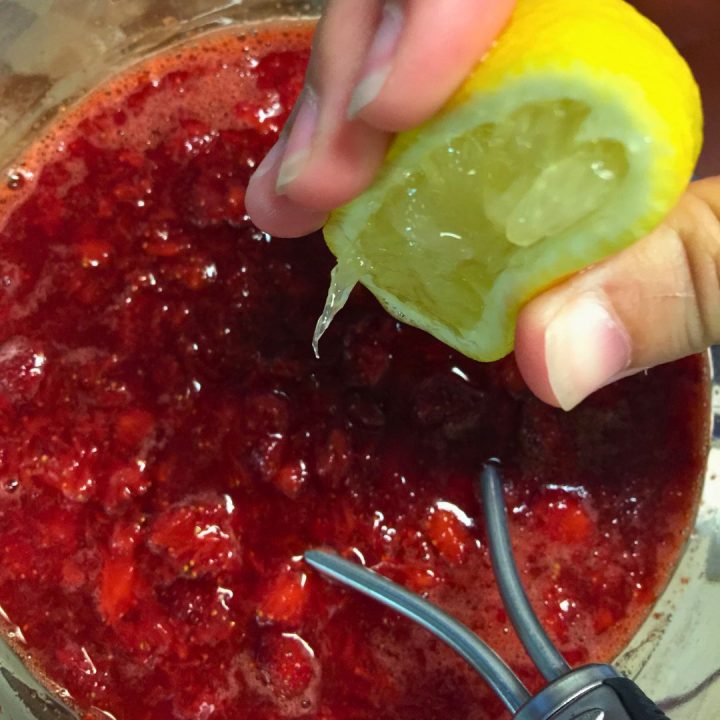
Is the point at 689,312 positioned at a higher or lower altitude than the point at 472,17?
lower

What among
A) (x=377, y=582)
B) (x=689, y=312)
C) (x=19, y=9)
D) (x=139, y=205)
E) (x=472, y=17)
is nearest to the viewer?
(x=472, y=17)

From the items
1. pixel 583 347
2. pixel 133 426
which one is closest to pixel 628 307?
pixel 583 347

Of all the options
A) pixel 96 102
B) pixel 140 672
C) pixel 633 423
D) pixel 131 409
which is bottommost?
pixel 633 423

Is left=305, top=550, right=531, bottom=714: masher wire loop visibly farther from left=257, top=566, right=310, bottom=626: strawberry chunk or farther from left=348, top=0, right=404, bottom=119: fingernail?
left=348, top=0, right=404, bottom=119: fingernail

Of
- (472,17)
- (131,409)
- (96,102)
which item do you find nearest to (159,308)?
(131,409)

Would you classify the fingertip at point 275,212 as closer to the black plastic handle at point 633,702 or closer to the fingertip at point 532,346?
the fingertip at point 532,346

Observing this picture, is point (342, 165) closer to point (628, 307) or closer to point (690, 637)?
point (628, 307)

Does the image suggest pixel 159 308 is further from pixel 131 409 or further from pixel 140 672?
pixel 140 672
